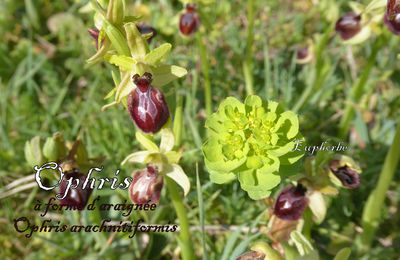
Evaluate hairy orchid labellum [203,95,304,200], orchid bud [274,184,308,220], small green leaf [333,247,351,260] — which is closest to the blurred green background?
orchid bud [274,184,308,220]

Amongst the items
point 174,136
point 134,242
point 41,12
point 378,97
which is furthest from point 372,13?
point 41,12

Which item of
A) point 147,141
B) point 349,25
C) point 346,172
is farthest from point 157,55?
point 349,25

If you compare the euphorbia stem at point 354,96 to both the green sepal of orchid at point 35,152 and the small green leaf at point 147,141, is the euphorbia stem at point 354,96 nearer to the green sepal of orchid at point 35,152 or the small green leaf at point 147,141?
the small green leaf at point 147,141

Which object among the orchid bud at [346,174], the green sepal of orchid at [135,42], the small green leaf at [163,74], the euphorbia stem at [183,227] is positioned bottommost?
the euphorbia stem at [183,227]

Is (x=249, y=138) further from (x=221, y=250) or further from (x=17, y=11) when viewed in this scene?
(x=17, y=11)

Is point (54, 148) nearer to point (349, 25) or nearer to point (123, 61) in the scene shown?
point (123, 61)

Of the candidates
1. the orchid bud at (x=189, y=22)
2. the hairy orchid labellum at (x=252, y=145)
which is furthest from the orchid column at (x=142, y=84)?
the orchid bud at (x=189, y=22)

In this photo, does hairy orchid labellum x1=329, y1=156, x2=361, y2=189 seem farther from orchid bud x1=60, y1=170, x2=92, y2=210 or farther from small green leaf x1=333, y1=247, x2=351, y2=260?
orchid bud x1=60, y1=170, x2=92, y2=210
